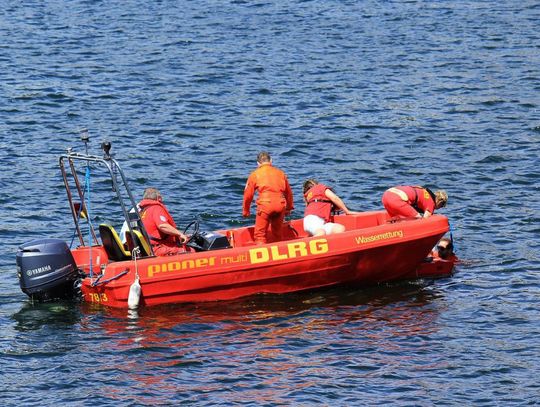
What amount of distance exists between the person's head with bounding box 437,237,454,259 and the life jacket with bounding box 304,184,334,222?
1691 millimetres

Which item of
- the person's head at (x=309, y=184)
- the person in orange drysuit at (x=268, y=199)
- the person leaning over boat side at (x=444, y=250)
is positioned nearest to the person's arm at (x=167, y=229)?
the person in orange drysuit at (x=268, y=199)

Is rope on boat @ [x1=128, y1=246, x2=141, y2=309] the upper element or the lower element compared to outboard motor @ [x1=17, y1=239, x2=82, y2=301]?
lower

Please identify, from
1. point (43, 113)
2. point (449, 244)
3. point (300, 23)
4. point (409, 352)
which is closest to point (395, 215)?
point (449, 244)

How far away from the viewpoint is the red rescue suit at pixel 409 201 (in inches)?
643

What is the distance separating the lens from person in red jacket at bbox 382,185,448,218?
16328 millimetres

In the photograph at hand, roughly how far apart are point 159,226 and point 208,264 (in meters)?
0.85

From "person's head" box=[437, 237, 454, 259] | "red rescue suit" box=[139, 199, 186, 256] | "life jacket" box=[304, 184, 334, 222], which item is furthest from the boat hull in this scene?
"person's head" box=[437, 237, 454, 259]

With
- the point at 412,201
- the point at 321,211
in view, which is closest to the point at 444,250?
the point at 412,201

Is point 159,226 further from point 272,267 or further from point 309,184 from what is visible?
point 309,184

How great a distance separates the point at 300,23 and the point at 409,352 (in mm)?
21640

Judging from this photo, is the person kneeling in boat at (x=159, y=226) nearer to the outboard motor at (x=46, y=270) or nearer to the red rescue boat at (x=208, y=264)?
the red rescue boat at (x=208, y=264)

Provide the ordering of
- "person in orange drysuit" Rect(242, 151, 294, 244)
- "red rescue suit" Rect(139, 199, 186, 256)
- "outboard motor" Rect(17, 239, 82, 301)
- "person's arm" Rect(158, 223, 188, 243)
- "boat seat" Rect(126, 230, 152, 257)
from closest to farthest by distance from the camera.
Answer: "outboard motor" Rect(17, 239, 82, 301)
"boat seat" Rect(126, 230, 152, 257)
"person's arm" Rect(158, 223, 188, 243)
"red rescue suit" Rect(139, 199, 186, 256)
"person in orange drysuit" Rect(242, 151, 294, 244)

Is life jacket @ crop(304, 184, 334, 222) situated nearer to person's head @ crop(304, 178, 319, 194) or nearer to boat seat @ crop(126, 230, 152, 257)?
person's head @ crop(304, 178, 319, 194)

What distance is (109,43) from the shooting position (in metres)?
31.8
